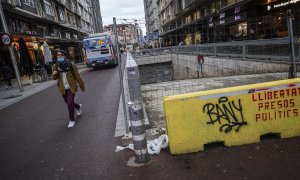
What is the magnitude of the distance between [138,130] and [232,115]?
1495 mm

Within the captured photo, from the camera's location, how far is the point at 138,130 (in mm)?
3414

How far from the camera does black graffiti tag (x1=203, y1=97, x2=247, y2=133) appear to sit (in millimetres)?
3641

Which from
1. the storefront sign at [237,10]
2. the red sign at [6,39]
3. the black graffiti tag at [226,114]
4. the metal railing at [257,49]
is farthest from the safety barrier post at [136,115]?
the storefront sign at [237,10]

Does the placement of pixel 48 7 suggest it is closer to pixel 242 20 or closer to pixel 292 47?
pixel 242 20

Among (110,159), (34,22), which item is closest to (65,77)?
(110,159)

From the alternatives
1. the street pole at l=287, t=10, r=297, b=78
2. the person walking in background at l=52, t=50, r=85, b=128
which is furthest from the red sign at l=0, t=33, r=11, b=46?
the street pole at l=287, t=10, r=297, b=78

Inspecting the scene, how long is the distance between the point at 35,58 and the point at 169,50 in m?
15.0

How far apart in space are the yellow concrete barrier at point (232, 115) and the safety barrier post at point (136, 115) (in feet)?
1.35

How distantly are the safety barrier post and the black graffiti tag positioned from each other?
1.01 meters

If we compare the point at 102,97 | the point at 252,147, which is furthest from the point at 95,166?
the point at 102,97

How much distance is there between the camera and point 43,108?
8.38 m

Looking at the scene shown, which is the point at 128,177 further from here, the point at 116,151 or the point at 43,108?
the point at 43,108

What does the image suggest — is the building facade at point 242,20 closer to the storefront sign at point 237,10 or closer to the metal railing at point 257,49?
the storefront sign at point 237,10

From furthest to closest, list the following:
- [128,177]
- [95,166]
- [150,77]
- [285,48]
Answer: [150,77] → [285,48] → [95,166] → [128,177]
